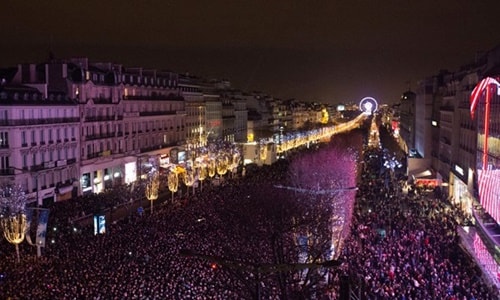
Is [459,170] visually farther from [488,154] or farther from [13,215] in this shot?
[13,215]

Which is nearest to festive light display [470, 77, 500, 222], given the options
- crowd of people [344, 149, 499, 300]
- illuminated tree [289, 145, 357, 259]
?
crowd of people [344, 149, 499, 300]

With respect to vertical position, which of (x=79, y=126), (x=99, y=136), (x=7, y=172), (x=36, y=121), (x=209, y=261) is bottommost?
(x=7, y=172)

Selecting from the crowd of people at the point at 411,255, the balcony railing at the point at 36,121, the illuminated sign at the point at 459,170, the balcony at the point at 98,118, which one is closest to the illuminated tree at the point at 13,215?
the balcony railing at the point at 36,121

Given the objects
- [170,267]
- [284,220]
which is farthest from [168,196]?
[170,267]

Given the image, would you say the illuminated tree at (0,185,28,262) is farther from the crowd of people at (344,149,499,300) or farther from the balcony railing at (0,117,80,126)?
the crowd of people at (344,149,499,300)

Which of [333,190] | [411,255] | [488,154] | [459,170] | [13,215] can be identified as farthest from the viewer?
[459,170]

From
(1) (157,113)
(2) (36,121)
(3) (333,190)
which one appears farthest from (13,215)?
(1) (157,113)

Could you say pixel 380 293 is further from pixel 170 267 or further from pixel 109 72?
pixel 109 72

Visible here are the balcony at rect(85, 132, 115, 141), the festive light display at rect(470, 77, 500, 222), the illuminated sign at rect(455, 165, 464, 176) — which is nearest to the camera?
the festive light display at rect(470, 77, 500, 222)
